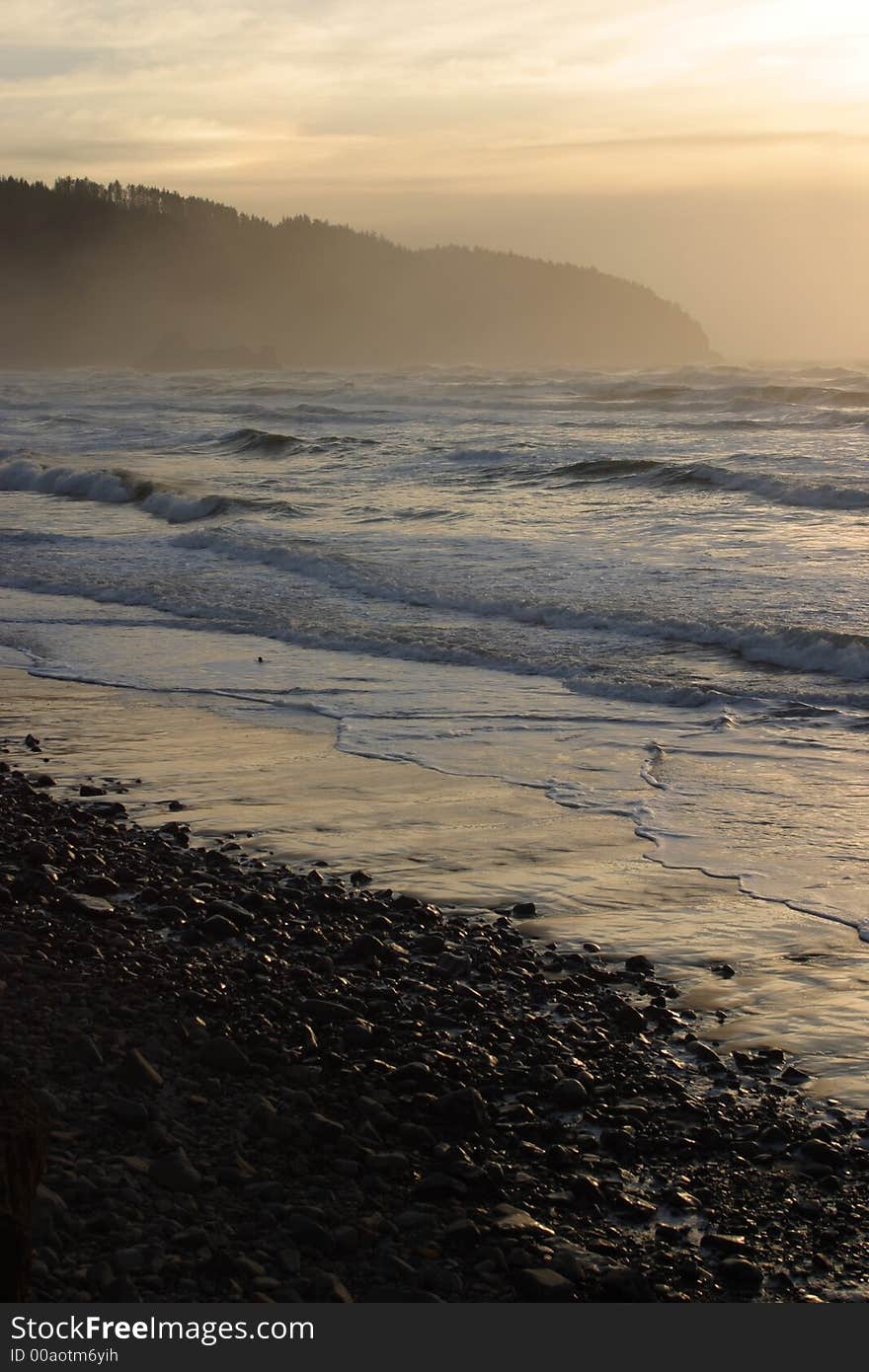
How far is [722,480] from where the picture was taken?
79.5 ft

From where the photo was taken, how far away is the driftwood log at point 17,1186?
2820mm

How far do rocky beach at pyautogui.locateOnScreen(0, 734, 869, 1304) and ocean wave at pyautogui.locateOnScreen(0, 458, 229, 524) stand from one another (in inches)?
656

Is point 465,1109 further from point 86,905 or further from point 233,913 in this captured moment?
point 86,905

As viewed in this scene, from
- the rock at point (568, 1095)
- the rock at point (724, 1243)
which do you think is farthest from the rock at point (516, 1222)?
the rock at point (568, 1095)

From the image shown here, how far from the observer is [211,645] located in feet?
41.0

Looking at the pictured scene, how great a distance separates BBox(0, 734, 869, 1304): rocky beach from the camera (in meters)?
3.63

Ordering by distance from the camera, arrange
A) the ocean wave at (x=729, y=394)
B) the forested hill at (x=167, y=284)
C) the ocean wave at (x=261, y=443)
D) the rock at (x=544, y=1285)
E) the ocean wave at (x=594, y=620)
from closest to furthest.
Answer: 1. the rock at (x=544, y=1285)
2. the ocean wave at (x=594, y=620)
3. the ocean wave at (x=261, y=443)
4. the ocean wave at (x=729, y=394)
5. the forested hill at (x=167, y=284)

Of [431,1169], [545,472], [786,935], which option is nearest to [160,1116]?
[431,1169]

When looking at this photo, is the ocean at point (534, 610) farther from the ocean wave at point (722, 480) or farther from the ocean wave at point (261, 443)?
the ocean wave at point (261, 443)

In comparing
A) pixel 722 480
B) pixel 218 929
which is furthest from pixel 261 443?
pixel 218 929

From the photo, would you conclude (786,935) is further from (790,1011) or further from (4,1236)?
(4,1236)

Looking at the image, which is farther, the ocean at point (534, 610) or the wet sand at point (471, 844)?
the ocean at point (534, 610)

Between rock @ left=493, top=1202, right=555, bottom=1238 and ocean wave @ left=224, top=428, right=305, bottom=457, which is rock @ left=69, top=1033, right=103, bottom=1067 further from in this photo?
ocean wave @ left=224, top=428, right=305, bottom=457
